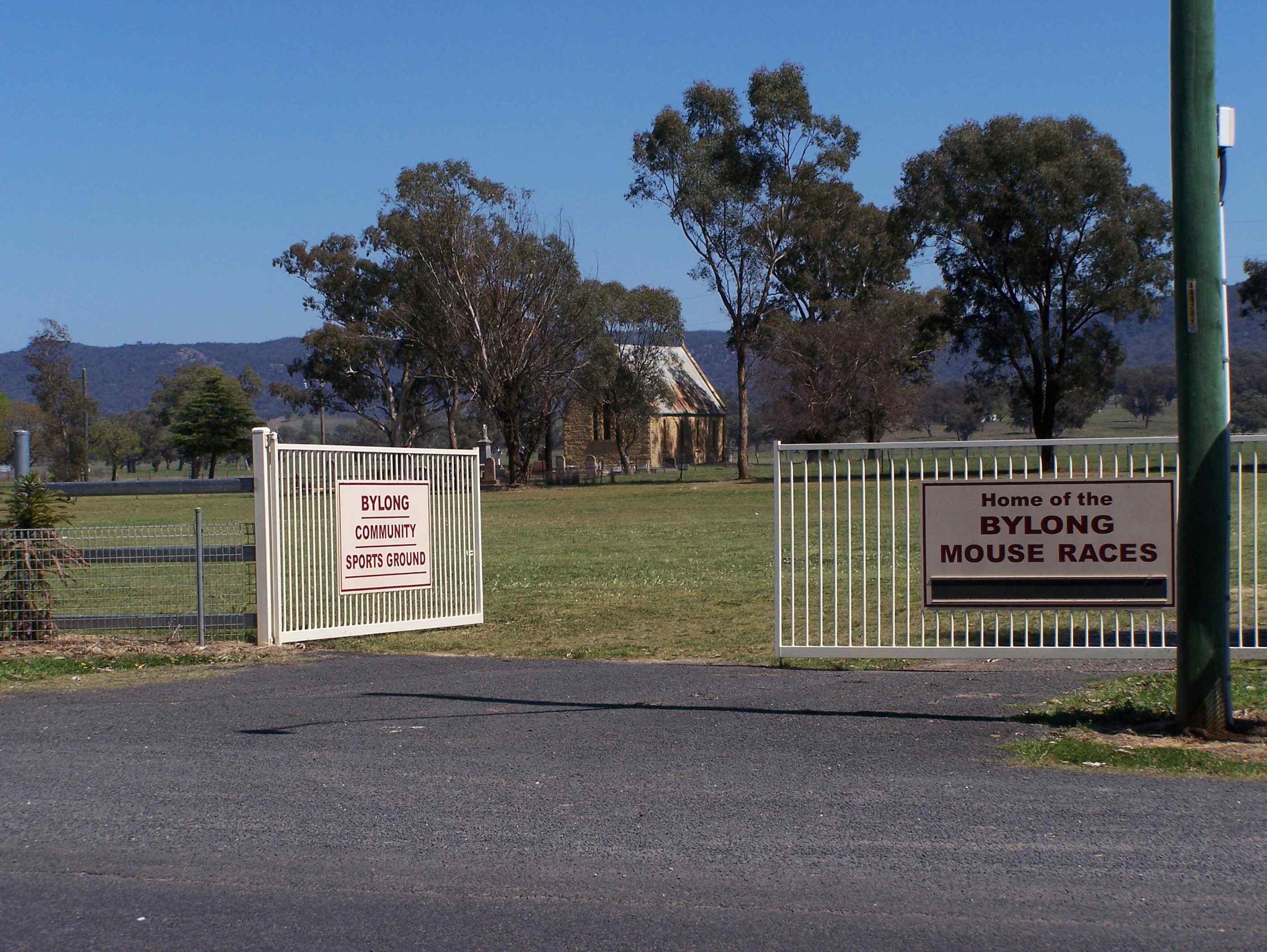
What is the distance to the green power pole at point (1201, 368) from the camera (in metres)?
6.91

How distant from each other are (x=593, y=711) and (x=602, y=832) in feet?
8.79

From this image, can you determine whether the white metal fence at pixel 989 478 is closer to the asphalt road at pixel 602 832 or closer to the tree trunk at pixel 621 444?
the asphalt road at pixel 602 832

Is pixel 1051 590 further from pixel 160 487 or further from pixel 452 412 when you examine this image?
pixel 452 412

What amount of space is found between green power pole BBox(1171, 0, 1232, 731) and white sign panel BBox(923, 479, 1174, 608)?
2058 mm

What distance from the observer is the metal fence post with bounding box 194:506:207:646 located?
36.4ft

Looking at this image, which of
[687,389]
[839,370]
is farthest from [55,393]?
[839,370]

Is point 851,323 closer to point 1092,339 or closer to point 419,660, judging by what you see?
point 1092,339

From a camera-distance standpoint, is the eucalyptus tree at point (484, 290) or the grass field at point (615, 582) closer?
the grass field at point (615, 582)

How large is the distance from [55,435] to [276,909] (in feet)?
325

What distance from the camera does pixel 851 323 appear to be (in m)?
63.2

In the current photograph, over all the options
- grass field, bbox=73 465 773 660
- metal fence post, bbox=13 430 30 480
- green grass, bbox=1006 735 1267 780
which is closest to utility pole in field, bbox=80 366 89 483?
grass field, bbox=73 465 773 660

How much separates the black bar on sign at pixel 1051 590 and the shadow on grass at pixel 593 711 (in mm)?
1725

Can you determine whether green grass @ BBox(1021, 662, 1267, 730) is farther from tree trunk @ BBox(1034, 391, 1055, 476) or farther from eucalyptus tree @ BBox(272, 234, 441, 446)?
eucalyptus tree @ BBox(272, 234, 441, 446)

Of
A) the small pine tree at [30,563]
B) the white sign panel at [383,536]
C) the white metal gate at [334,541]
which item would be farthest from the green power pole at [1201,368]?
the small pine tree at [30,563]
